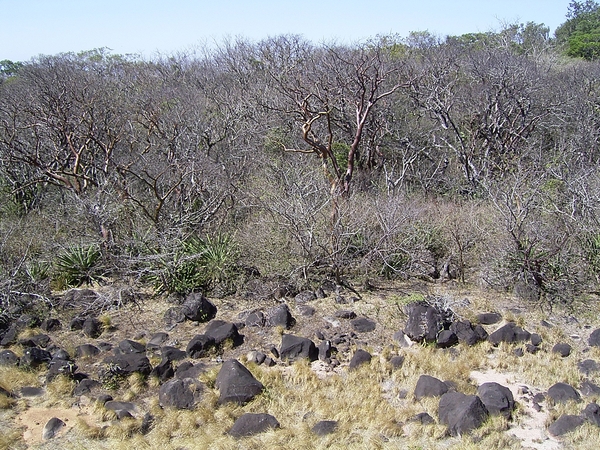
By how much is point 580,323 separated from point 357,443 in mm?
3879

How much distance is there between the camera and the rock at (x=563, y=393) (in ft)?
19.9

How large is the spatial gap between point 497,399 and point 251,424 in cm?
248

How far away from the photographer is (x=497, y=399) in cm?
600

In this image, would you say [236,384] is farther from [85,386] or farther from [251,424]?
[85,386]

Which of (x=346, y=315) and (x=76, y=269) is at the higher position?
(x=76, y=269)

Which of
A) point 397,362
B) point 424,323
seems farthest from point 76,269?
point 424,323

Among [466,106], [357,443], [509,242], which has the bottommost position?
[357,443]

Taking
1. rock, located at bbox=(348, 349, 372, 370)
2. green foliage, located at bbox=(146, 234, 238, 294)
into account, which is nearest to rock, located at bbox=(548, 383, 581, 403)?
rock, located at bbox=(348, 349, 372, 370)

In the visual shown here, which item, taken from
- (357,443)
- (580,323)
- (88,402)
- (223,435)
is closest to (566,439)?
(357,443)

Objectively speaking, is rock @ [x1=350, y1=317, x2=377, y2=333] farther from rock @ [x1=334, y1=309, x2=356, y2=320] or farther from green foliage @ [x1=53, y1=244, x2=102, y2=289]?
green foliage @ [x1=53, y1=244, x2=102, y2=289]

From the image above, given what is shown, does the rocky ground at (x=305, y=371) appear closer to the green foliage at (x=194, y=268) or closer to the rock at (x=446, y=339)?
the rock at (x=446, y=339)

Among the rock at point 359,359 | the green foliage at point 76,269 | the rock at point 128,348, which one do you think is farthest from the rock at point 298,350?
the green foliage at point 76,269

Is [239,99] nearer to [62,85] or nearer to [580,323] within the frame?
[62,85]

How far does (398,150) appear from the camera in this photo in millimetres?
16312
